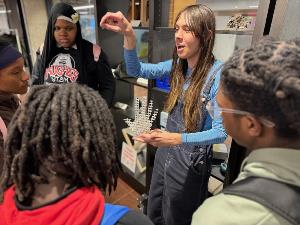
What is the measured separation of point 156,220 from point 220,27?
135cm

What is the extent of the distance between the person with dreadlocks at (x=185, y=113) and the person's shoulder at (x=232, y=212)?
1.78ft

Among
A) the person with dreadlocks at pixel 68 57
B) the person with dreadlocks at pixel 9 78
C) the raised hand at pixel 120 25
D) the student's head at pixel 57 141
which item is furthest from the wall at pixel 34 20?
the student's head at pixel 57 141

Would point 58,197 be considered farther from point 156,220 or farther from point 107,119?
point 156,220

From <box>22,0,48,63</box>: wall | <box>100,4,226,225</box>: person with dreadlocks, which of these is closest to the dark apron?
<box>100,4,226,225</box>: person with dreadlocks

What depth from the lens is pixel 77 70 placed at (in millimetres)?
1695

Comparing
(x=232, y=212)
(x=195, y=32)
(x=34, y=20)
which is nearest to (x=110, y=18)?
(x=195, y=32)

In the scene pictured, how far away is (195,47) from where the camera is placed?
1162 mm

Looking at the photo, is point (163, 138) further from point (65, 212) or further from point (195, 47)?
point (65, 212)

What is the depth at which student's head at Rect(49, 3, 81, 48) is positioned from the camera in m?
1.59

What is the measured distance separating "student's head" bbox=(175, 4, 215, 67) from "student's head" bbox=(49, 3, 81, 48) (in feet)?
2.74

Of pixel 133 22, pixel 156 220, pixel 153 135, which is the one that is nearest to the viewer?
pixel 153 135

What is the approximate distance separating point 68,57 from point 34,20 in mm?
1901

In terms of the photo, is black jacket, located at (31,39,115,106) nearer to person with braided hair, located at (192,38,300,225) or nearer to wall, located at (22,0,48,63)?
person with braided hair, located at (192,38,300,225)

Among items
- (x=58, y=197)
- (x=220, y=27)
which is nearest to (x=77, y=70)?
(x=220, y=27)
